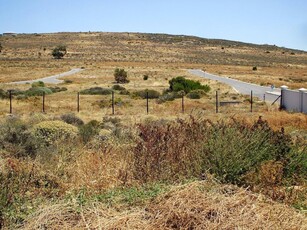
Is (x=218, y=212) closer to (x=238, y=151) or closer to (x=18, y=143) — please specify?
(x=238, y=151)

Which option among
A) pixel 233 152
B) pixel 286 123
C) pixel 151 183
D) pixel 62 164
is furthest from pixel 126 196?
pixel 286 123

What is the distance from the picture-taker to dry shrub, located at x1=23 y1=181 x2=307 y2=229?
552cm

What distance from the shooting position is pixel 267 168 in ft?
25.8

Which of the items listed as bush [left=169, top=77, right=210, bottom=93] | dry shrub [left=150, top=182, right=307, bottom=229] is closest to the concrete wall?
bush [left=169, top=77, right=210, bottom=93]

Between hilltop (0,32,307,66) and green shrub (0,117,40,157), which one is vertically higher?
hilltop (0,32,307,66)

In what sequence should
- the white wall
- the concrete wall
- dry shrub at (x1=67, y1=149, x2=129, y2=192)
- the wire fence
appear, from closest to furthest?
dry shrub at (x1=67, y1=149, x2=129, y2=192)
the concrete wall
the white wall
the wire fence

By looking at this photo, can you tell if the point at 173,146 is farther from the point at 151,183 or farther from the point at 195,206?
the point at 195,206

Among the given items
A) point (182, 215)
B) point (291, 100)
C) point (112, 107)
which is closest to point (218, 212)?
point (182, 215)

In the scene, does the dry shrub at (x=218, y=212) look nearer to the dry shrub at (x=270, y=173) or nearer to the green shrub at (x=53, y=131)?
the dry shrub at (x=270, y=173)

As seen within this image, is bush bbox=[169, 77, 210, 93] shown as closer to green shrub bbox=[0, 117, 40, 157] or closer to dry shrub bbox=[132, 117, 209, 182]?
green shrub bbox=[0, 117, 40, 157]

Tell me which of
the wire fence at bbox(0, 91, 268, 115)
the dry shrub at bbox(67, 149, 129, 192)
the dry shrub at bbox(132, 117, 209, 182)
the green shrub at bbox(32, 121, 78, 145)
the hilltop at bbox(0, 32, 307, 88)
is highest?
the hilltop at bbox(0, 32, 307, 88)

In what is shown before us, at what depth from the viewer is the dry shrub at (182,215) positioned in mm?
5516

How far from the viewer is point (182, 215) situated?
5645 millimetres

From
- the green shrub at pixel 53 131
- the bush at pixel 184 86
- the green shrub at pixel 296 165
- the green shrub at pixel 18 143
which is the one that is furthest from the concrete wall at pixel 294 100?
the green shrub at pixel 296 165
